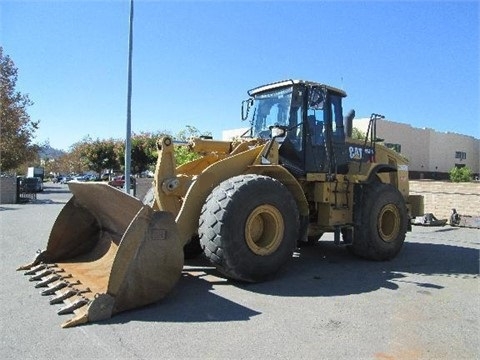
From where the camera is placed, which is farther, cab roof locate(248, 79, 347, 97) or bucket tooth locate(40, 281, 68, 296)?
cab roof locate(248, 79, 347, 97)

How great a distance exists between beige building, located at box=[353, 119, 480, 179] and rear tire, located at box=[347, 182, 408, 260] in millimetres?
41049

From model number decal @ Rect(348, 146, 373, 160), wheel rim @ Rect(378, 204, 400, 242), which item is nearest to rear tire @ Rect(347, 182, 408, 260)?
wheel rim @ Rect(378, 204, 400, 242)

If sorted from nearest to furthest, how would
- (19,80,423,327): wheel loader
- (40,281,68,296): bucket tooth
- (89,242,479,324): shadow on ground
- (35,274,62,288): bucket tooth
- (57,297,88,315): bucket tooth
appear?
(57,297,88,315): bucket tooth
(89,242,479,324): shadow on ground
(19,80,423,327): wheel loader
(40,281,68,296): bucket tooth
(35,274,62,288): bucket tooth

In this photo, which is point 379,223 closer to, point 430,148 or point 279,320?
point 279,320

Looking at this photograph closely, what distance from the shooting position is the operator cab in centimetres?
762

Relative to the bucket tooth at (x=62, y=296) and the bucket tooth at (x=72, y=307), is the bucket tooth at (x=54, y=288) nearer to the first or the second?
→ the bucket tooth at (x=62, y=296)

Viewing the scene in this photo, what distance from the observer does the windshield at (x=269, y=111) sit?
776 centimetres

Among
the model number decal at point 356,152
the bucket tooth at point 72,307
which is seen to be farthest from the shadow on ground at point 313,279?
the model number decal at point 356,152

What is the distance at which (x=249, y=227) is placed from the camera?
6.05 meters

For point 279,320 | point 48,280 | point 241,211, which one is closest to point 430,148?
point 241,211

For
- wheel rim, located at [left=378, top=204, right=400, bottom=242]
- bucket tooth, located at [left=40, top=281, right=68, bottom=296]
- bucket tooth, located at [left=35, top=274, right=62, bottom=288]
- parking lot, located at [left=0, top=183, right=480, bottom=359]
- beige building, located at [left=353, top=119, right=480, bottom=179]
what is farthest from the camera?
beige building, located at [left=353, top=119, right=480, bottom=179]

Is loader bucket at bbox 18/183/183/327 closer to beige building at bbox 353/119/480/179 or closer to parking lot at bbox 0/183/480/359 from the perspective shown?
parking lot at bbox 0/183/480/359

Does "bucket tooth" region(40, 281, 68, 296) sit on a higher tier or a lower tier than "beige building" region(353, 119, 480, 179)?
lower

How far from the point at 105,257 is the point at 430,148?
5725 cm
